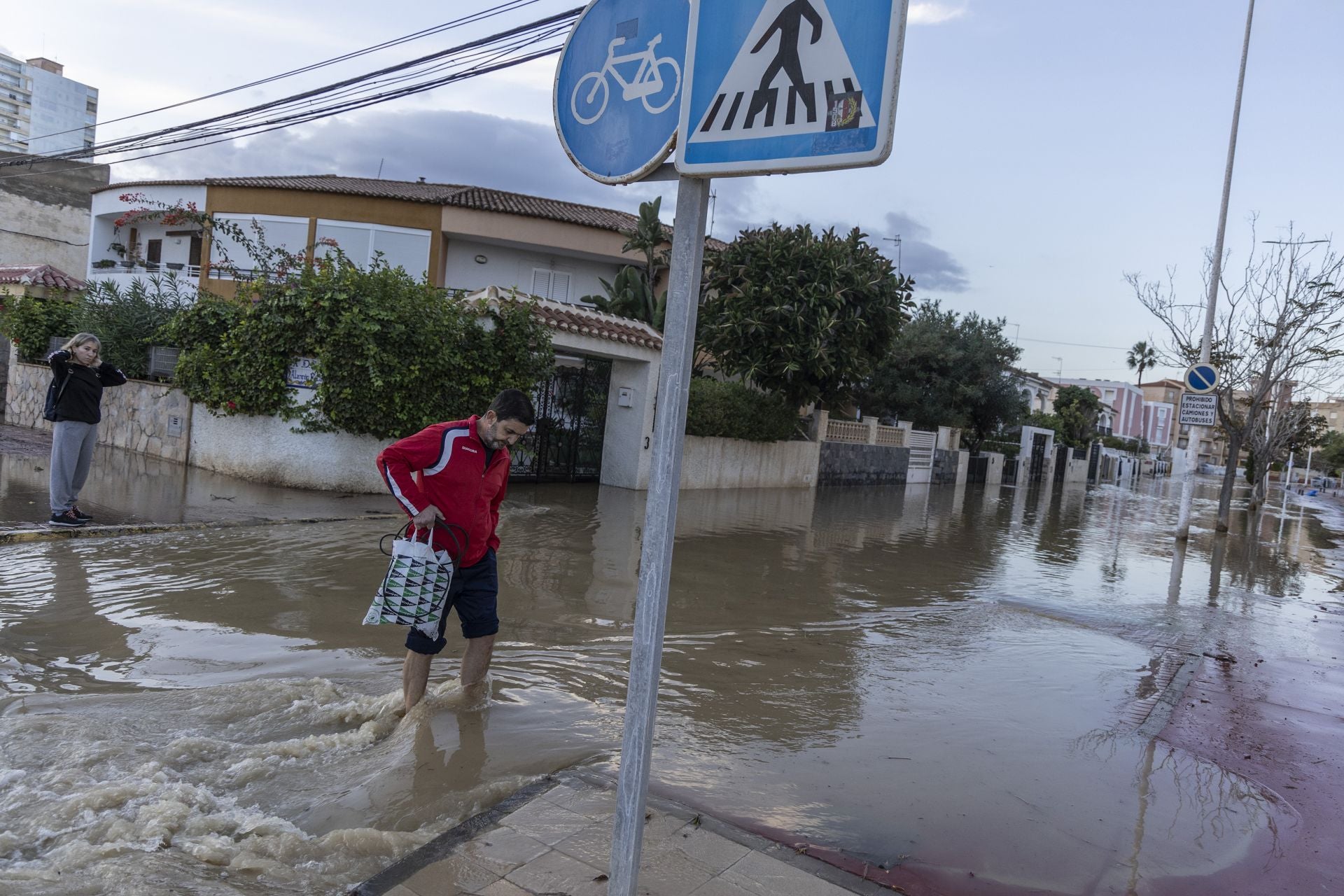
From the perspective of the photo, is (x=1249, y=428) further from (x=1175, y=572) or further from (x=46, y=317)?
(x=46, y=317)

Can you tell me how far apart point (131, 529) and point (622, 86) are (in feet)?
26.1

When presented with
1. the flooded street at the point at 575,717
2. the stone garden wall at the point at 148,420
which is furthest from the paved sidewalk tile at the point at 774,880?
the stone garden wall at the point at 148,420

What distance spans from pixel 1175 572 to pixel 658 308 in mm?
14731

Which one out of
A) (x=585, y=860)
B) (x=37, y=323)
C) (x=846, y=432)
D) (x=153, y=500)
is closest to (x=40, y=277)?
(x=37, y=323)

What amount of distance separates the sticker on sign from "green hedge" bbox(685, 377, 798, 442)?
7.90 meters

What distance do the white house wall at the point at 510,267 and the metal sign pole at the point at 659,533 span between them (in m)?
26.8

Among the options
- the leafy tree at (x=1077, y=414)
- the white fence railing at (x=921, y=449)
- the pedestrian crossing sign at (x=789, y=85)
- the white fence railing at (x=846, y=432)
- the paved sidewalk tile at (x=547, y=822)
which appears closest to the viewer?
the pedestrian crossing sign at (x=789, y=85)

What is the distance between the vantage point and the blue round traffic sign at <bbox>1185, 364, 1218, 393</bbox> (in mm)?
16750

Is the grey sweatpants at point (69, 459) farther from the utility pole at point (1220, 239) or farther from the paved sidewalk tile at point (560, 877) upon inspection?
the utility pole at point (1220, 239)

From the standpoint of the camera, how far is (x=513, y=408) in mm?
4309

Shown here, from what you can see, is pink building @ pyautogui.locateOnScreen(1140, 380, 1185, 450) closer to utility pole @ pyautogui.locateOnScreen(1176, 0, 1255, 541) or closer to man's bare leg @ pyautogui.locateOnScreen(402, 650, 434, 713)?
utility pole @ pyautogui.locateOnScreen(1176, 0, 1255, 541)

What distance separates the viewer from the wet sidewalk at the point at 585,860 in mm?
2969

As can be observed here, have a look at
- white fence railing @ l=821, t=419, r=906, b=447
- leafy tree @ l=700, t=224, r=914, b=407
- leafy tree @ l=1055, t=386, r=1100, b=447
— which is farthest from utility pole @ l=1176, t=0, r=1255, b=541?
leafy tree @ l=1055, t=386, r=1100, b=447

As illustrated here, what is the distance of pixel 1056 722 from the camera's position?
17.9ft
